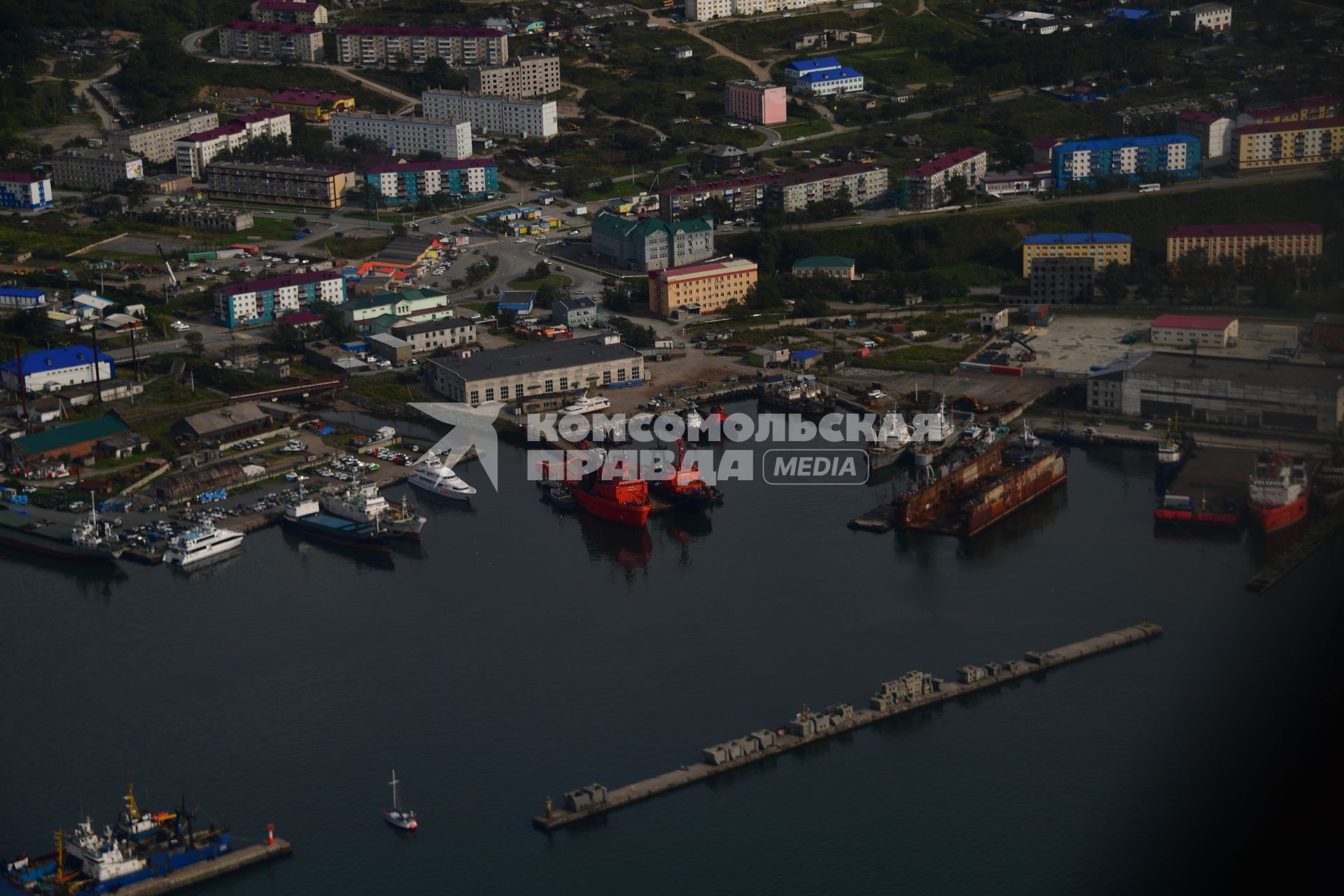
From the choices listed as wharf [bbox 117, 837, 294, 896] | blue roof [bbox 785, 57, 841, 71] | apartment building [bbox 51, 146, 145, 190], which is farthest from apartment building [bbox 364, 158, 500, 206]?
wharf [bbox 117, 837, 294, 896]

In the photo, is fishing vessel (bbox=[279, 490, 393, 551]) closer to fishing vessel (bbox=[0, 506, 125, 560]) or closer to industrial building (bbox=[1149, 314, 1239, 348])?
fishing vessel (bbox=[0, 506, 125, 560])

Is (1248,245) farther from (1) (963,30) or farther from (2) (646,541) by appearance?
(1) (963,30)

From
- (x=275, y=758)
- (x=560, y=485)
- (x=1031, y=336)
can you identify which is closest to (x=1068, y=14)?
(x=1031, y=336)

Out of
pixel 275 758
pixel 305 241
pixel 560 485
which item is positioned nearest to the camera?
pixel 275 758

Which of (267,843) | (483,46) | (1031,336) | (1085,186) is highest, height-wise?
(483,46)

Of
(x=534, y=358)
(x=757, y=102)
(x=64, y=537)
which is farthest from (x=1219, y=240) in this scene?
(x=64, y=537)

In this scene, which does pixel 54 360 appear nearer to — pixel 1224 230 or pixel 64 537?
pixel 64 537
